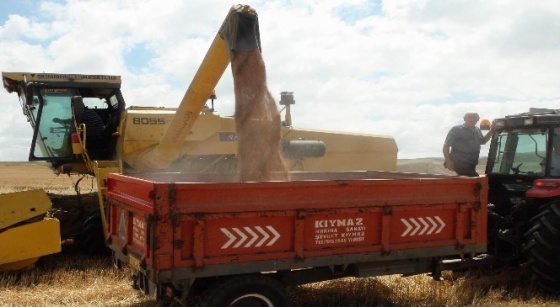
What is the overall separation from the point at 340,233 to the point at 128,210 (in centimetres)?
186

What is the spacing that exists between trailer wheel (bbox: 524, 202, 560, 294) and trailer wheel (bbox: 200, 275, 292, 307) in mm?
2823

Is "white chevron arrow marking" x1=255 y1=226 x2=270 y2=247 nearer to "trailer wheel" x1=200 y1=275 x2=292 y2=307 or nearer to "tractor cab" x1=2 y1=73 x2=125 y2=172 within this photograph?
"trailer wheel" x1=200 y1=275 x2=292 y2=307

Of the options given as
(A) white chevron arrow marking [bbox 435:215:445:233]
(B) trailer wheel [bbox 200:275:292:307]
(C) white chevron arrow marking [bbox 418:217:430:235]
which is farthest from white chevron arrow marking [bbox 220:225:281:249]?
(A) white chevron arrow marking [bbox 435:215:445:233]

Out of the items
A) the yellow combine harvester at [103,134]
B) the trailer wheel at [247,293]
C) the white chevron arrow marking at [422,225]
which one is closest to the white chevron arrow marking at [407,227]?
the white chevron arrow marking at [422,225]

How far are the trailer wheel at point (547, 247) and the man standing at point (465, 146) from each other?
1689mm

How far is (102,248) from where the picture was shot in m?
8.17

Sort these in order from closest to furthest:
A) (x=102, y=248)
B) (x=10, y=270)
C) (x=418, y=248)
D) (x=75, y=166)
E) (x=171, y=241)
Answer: (x=171, y=241)
(x=418, y=248)
(x=10, y=270)
(x=102, y=248)
(x=75, y=166)

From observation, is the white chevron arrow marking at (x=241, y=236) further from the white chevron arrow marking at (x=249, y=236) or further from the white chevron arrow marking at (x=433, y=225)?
the white chevron arrow marking at (x=433, y=225)

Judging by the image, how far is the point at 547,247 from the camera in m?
5.83

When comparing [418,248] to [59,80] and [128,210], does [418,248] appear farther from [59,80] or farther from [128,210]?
[59,80]

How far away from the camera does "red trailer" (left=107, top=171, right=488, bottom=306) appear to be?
4.34 m

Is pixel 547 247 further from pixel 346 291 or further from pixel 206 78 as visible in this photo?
pixel 206 78

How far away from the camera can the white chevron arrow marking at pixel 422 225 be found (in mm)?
5246

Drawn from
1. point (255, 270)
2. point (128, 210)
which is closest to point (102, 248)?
point (128, 210)
